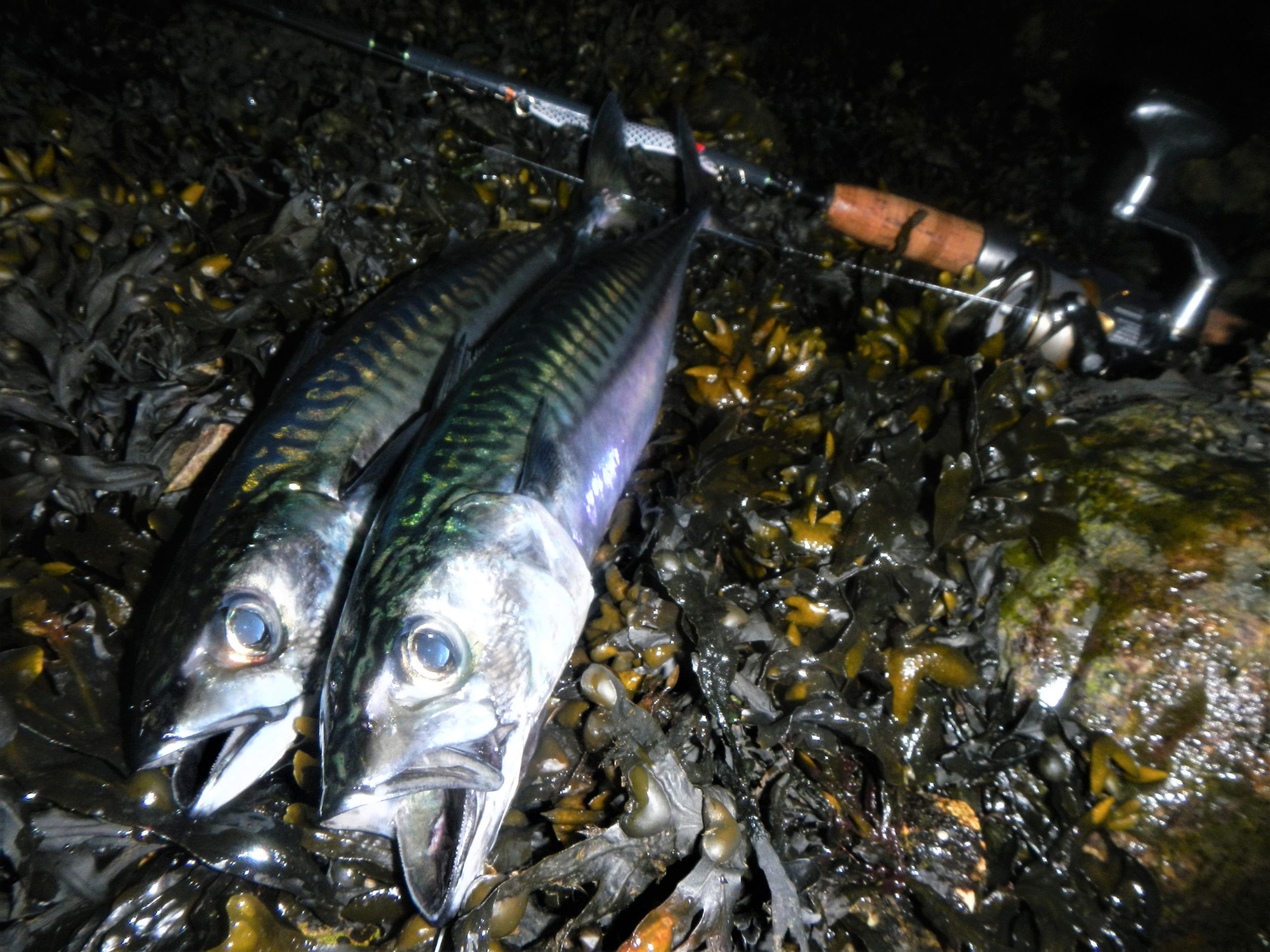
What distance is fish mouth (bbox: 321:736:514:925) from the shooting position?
1108 millimetres

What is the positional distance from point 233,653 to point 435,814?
23.3 inches

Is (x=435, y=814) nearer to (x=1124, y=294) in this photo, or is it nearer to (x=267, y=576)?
(x=267, y=576)

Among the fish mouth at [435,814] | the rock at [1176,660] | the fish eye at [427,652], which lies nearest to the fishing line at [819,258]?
the rock at [1176,660]

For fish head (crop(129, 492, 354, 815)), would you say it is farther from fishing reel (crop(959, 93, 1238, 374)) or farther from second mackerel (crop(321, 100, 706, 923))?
fishing reel (crop(959, 93, 1238, 374))

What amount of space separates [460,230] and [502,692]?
220 cm

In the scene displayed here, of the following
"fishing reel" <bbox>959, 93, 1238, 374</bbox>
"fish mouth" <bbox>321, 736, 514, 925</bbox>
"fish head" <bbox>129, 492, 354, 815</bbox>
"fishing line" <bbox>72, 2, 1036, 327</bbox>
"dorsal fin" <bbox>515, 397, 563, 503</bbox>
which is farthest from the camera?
"fishing line" <bbox>72, 2, 1036, 327</bbox>

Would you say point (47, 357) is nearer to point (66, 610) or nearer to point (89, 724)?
point (66, 610)

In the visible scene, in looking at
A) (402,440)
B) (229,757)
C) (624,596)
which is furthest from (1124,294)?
(229,757)

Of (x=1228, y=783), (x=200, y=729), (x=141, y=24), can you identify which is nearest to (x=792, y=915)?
(x=1228, y=783)

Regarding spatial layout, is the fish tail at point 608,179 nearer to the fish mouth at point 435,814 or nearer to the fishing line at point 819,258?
the fishing line at point 819,258

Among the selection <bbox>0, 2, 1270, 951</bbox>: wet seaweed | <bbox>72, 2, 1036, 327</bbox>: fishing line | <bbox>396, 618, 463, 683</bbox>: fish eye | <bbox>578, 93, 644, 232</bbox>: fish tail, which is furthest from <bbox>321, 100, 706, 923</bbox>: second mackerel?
<bbox>72, 2, 1036, 327</bbox>: fishing line

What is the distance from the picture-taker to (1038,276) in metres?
2.33

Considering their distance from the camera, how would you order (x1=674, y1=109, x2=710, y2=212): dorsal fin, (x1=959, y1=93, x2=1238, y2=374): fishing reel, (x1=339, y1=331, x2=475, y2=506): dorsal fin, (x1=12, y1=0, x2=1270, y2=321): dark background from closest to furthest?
(x1=339, y1=331, x2=475, y2=506): dorsal fin
(x1=959, y1=93, x2=1238, y2=374): fishing reel
(x1=674, y1=109, x2=710, y2=212): dorsal fin
(x1=12, y1=0, x2=1270, y2=321): dark background

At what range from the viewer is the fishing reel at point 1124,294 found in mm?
2305
